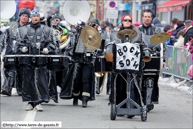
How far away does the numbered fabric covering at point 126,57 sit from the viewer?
8656 mm

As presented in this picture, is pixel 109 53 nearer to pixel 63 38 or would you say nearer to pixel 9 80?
pixel 63 38

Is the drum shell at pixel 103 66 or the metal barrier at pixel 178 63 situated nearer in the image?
the drum shell at pixel 103 66

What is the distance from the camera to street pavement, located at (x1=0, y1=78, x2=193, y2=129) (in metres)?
8.57

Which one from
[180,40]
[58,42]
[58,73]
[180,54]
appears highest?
[58,42]

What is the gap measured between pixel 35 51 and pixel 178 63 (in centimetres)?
741

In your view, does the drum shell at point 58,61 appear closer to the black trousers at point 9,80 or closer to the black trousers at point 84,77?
the black trousers at point 84,77

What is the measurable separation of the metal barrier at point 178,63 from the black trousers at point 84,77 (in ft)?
14.4

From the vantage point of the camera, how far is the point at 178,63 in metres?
16.2

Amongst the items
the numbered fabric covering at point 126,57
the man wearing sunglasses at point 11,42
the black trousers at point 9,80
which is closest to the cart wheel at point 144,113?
the numbered fabric covering at point 126,57

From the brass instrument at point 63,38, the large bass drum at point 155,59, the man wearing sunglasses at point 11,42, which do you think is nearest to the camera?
the large bass drum at point 155,59

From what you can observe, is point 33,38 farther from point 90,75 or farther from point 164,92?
point 164,92

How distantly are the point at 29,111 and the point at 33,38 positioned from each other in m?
1.36

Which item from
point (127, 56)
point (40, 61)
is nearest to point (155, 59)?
point (127, 56)

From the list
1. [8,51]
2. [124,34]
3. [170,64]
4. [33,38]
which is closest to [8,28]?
[8,51]
